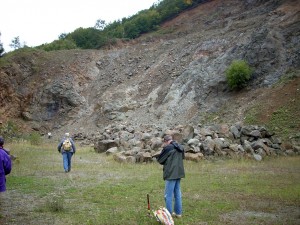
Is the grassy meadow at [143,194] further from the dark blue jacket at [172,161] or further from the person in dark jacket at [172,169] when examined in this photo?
the dark blue jacket at [172,161]

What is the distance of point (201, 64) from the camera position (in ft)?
107

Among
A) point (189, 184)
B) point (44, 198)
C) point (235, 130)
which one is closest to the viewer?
point (44, 198)

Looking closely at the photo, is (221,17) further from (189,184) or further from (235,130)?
(189,184)

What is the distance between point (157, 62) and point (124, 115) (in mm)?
8096

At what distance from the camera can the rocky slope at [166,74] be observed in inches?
1091

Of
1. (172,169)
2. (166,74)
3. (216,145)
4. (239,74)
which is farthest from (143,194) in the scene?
(166,74)

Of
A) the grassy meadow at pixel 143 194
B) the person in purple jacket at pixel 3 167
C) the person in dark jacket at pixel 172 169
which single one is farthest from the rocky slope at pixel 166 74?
the person in purple jacket at pixel 3 167

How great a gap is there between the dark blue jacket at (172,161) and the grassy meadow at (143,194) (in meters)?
0.99

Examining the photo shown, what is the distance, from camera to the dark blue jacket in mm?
7836

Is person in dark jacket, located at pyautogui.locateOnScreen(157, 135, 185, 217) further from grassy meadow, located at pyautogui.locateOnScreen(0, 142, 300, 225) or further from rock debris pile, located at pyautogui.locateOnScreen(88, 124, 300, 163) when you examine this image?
rock debris pile, located at pyautogui.locateOnScreen(88, 124, 300, 163)

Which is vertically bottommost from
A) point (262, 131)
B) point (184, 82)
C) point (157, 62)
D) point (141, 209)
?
point (141, 209)

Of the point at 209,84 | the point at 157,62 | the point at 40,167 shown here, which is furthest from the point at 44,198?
the point at 157,62

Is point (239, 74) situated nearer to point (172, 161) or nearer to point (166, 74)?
point (166, 74)

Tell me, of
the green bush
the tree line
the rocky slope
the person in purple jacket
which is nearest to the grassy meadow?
the person in purple jacket
